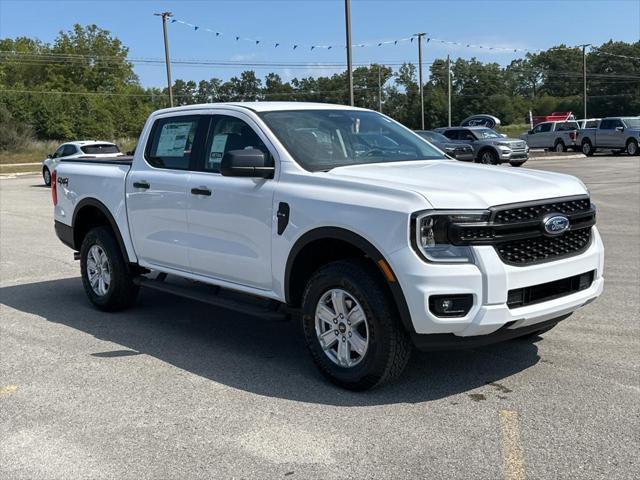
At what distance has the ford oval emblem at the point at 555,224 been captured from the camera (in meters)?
4.43

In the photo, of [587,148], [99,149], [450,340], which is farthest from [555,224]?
[587,148]

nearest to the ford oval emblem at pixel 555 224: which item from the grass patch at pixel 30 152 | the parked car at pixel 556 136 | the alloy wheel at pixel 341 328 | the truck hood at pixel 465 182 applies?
the truck hood at pixel 465 182

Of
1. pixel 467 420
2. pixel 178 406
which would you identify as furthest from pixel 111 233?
pixel 467 420

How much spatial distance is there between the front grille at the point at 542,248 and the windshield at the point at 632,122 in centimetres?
3279

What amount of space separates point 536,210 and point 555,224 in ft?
0.50

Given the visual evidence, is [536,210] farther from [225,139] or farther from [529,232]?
[225,139]

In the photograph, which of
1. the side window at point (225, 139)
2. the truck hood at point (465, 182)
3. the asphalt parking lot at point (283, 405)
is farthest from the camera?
the side window at point (225, 139)

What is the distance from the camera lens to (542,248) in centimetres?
452

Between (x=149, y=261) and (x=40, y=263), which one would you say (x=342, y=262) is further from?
(x=40, y=263)

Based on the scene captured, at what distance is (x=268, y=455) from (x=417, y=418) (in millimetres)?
965

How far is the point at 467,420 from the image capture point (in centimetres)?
420

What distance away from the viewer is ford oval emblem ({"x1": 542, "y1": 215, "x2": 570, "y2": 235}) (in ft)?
14.5

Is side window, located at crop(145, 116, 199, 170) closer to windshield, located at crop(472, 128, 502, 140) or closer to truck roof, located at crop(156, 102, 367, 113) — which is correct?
truck roof, located at crop(156, 102, 367, 113)

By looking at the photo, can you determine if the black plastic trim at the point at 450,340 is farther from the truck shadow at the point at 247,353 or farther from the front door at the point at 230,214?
the front door at the point at 230,214
